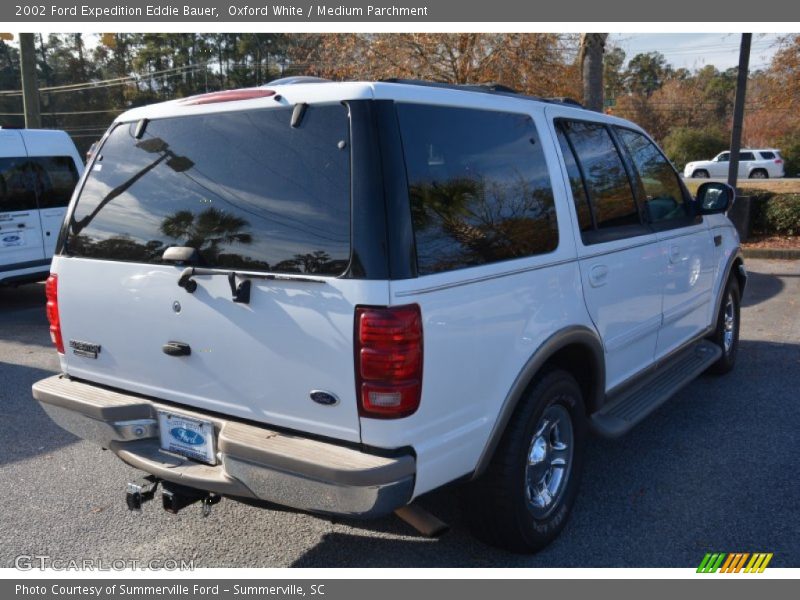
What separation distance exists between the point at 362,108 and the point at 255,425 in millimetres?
1325

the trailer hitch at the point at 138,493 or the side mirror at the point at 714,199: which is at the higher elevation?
the side mirror at the point at 714,199

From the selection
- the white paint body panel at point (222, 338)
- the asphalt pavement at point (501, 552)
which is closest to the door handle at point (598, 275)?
the asphalt pavement at point (501, 552)

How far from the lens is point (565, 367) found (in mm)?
3643

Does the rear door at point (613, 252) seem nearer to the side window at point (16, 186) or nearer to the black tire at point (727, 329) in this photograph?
the black tire at point (727, 329)

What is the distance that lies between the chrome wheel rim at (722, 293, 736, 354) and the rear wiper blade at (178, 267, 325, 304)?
14.8 feet

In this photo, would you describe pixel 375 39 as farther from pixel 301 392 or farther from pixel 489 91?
pixel 301 392

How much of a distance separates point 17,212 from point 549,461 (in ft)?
28.6

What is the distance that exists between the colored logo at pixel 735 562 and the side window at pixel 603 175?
5.60 feet

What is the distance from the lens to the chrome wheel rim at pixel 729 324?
598cm

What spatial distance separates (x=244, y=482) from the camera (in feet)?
9.07

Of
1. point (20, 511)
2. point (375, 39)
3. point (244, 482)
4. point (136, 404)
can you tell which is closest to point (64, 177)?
point (375, 39)

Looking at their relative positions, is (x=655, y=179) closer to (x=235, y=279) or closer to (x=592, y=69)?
(x=235, y=279)

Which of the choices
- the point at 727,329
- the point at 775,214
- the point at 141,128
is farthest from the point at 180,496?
the point at 775,214

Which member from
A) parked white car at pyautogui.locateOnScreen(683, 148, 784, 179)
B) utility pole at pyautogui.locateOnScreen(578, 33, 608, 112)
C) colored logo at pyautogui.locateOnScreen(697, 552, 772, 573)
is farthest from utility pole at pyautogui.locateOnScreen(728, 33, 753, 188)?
parked white car at pyautogui.locateOnScreen(683, 148, 784, 179)
